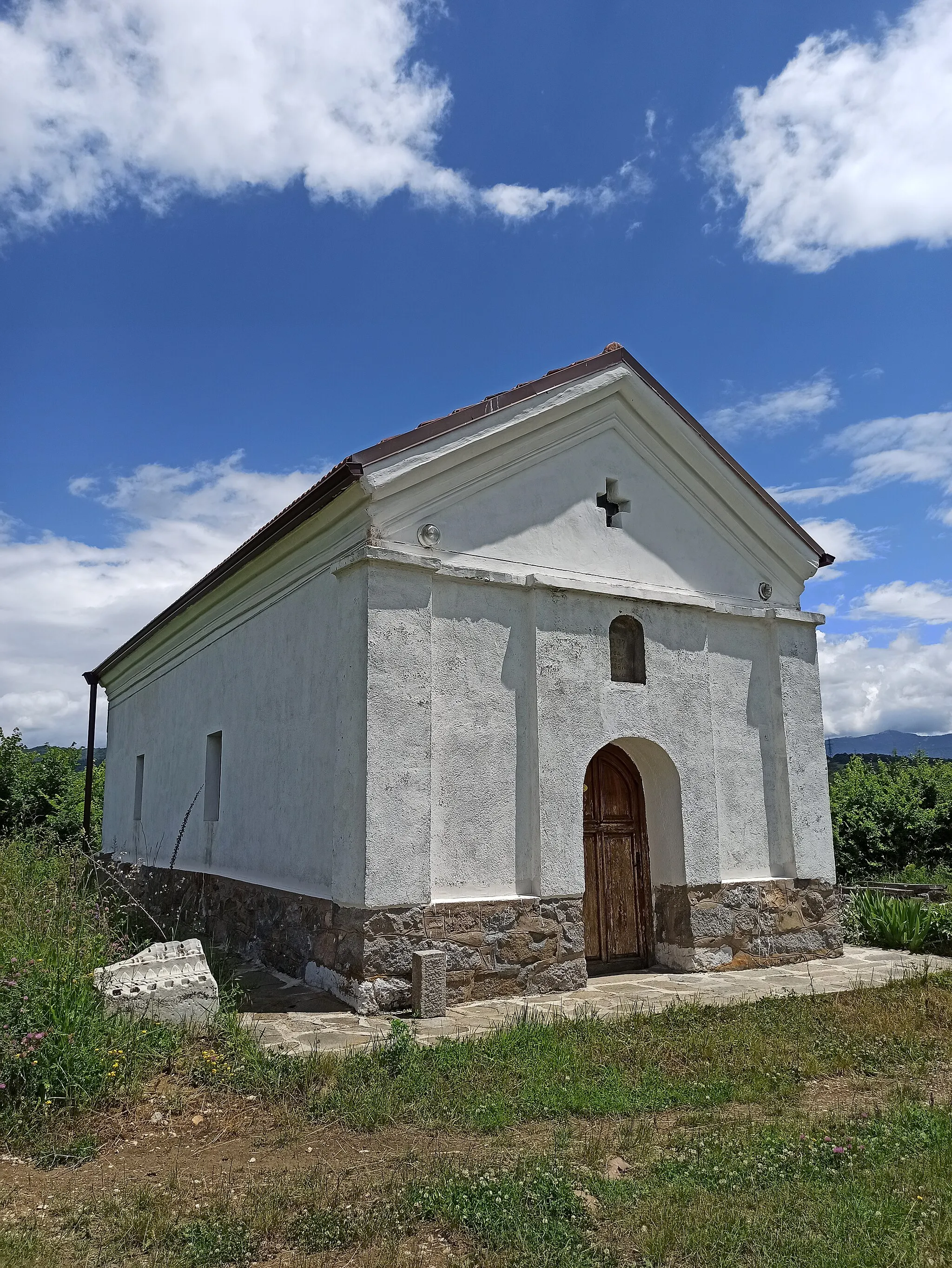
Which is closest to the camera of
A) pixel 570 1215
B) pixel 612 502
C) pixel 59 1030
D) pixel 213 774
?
pixel 570 1215

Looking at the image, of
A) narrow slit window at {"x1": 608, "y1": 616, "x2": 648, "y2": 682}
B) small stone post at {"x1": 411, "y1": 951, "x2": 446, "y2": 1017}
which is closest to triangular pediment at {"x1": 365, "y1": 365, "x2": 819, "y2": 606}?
narrow slit window at {"x1": 608, "y1": 616, "x2": 648, "y2": 682}

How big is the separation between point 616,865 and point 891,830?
1010cm

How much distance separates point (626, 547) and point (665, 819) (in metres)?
2.92

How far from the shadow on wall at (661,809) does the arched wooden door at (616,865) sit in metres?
0.08

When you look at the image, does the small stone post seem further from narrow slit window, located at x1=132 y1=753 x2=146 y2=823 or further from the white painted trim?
narrow slit window, located at x1=132 y1=753 x2=146 y2=823

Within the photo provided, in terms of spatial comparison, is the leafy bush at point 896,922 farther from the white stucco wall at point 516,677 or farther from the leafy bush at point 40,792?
the leafy bush at point 40,792

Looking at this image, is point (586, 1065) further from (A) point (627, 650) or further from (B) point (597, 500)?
(B) point (597, 500)

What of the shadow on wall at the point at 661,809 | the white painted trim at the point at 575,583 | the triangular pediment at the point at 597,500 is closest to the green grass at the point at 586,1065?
the shadow on wall at the point at 661,809

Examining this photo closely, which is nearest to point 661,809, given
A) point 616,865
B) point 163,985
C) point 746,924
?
point 616,865

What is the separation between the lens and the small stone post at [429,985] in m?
7.65

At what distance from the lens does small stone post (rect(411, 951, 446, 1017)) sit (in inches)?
301

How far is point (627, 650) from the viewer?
10.1 meters

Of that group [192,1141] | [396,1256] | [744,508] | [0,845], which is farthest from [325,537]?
[0,845]

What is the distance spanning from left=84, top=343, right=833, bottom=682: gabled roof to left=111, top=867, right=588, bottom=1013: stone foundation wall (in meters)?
3.63
